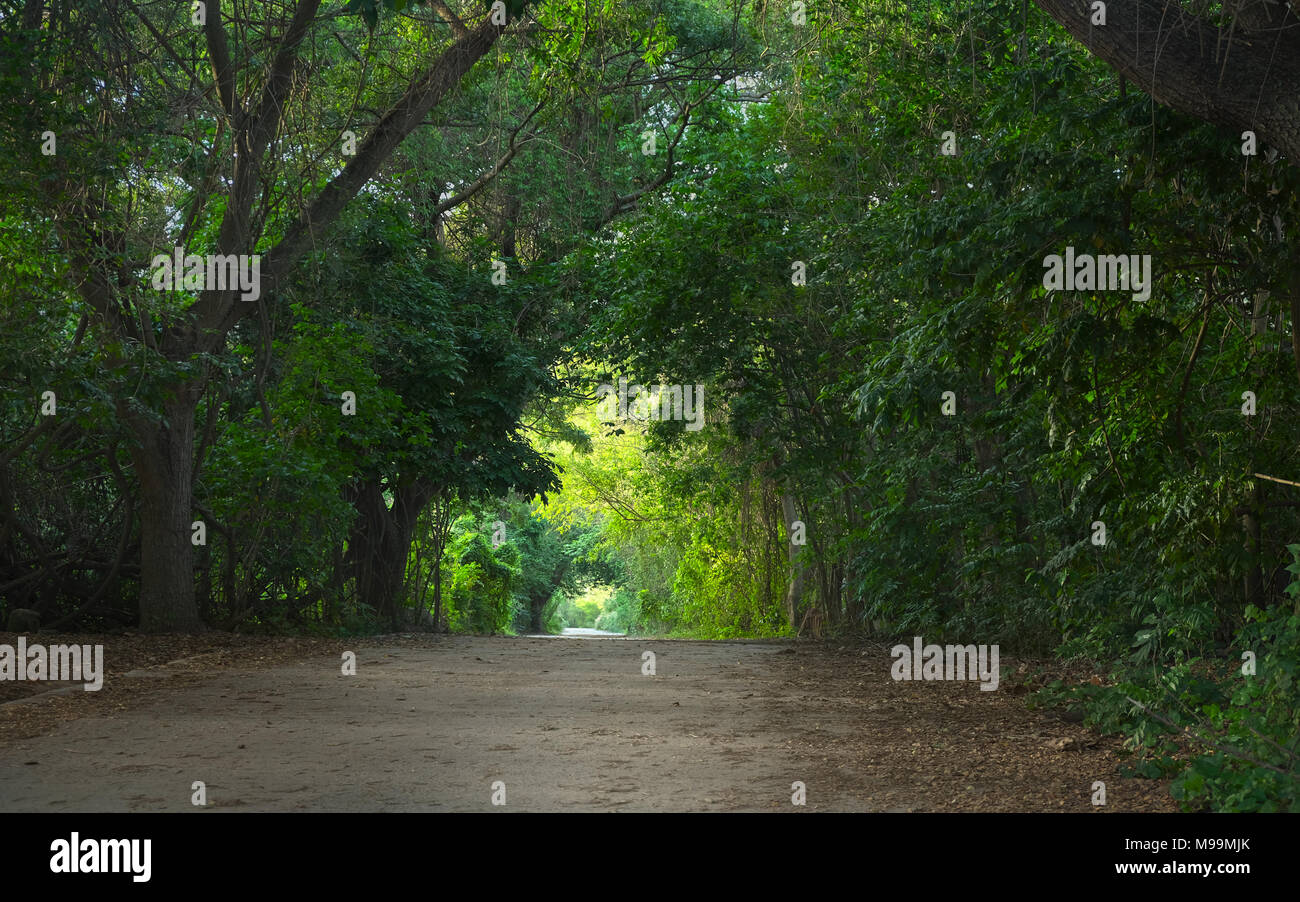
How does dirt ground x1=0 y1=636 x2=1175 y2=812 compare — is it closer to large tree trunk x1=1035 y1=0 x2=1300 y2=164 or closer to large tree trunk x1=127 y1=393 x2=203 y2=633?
large tree trunk x1=127 y1=393 x2=203 y2=633

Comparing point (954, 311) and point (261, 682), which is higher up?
point (954, 311)

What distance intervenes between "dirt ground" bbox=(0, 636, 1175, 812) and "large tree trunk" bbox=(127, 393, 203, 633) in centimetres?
125

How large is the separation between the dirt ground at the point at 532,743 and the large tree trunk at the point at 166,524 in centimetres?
125

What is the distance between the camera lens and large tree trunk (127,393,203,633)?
1373cm

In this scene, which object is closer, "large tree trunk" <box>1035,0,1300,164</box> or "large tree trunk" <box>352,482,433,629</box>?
"large tree trunk" <box>1035,0,1300,164</box>

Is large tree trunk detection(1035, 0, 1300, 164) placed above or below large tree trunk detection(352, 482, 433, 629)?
above

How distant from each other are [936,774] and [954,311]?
3.07 meters

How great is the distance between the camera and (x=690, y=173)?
65.8 feet

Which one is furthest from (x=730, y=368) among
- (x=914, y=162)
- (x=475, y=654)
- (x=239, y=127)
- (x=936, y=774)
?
(x=936, y=774)

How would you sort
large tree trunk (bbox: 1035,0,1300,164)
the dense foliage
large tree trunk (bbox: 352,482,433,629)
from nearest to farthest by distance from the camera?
large tree trunk (bbox: 1035,0,1300,164) < the dense foliage < large tree trunk (bbox: 352,482,433,629)

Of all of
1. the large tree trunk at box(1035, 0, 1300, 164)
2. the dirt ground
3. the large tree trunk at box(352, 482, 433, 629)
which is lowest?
the dirt ground

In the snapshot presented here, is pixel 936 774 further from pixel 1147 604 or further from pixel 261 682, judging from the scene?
pixel 261 682

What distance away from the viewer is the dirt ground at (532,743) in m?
5.88

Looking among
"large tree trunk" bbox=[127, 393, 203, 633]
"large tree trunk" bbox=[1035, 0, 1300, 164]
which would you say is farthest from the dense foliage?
"large tree trunk" bbox=[1035, 0, 1300, 164]
